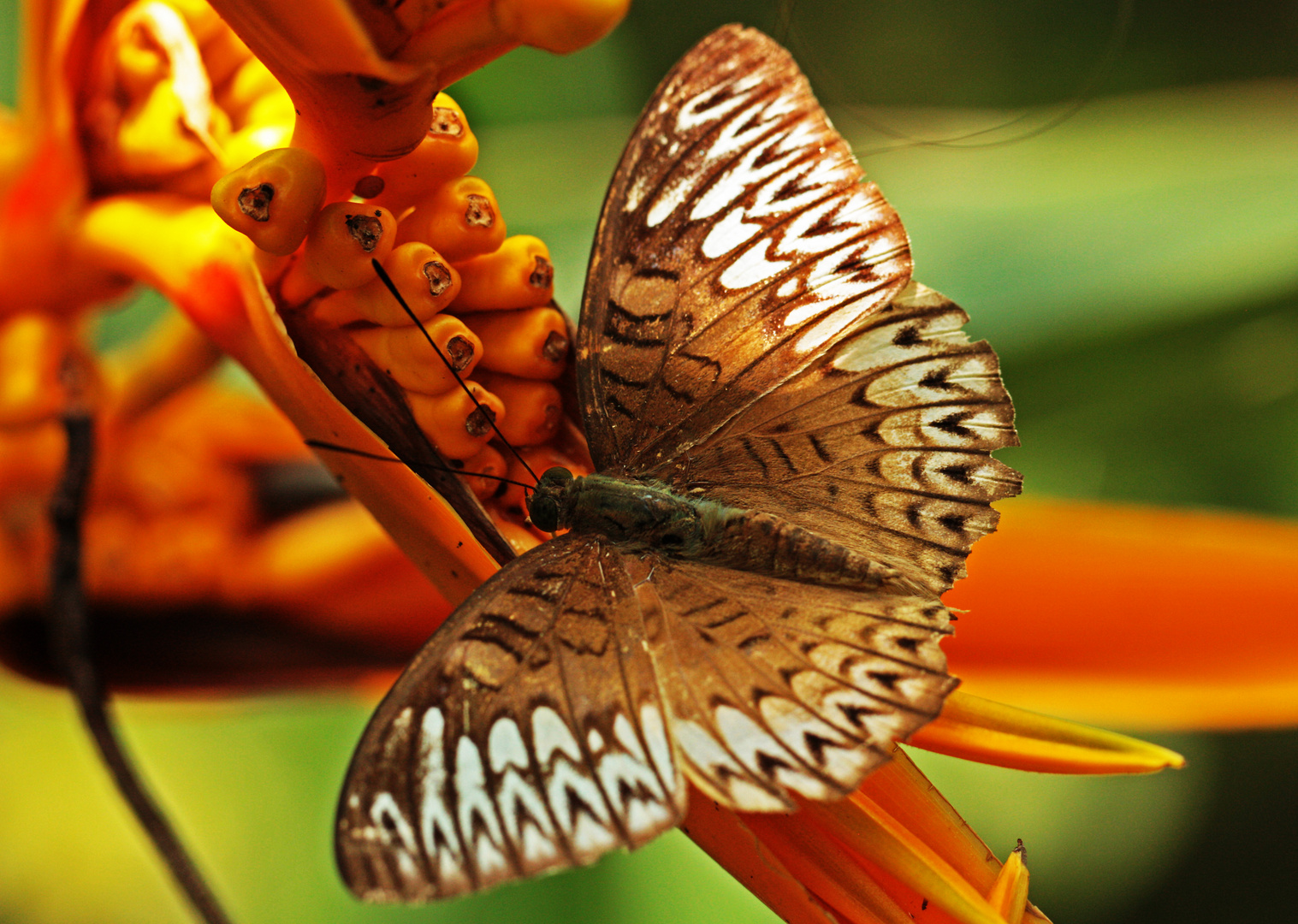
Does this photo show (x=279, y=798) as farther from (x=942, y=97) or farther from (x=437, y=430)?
(x=942, y=97)

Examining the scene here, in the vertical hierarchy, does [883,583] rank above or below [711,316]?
below

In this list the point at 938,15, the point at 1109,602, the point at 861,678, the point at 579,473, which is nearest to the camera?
the point at 861,678

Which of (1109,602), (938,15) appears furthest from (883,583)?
(938,15)

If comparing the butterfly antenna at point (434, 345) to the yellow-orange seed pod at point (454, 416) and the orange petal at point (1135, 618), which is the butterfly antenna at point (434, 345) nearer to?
the yellow-orange seed pod at point (454, 416)

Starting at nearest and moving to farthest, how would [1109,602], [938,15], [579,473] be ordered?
1. [579,473]
2. [1109,602]
3. [938,15]

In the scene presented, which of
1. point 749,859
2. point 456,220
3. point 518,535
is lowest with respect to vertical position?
point 749,859

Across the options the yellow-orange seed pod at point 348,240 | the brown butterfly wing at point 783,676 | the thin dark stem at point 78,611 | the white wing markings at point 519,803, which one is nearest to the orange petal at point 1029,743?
the brown butterfly wing at point 783,676

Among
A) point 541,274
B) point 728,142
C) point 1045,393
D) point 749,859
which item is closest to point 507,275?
point 541,274

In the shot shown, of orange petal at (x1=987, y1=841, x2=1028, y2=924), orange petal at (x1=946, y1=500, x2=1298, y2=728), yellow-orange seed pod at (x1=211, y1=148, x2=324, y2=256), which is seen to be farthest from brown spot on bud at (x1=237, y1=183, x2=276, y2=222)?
orange petal at (x1=946, y1=500, x2=1298, y2=728)

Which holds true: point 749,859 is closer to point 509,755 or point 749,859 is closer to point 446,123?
point 509,755
